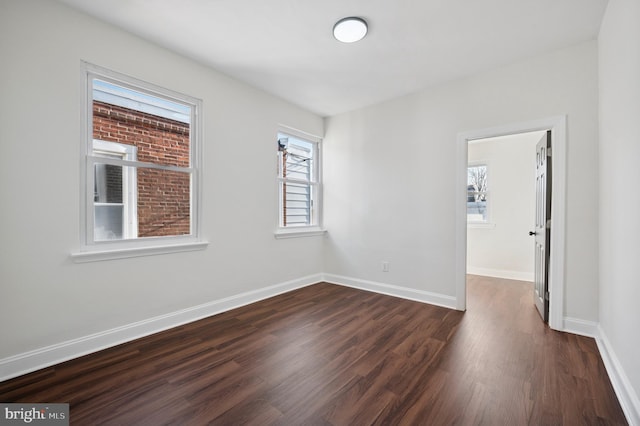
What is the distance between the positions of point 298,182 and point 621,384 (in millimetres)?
3728

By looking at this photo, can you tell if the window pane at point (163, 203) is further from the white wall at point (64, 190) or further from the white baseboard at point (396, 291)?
the white baseboard at point (396, 291)

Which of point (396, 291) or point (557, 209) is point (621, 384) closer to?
point (557, 209)

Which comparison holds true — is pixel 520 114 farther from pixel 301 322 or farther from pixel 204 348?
pixel 204 348

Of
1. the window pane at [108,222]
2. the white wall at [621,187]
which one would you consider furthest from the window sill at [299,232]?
the white wall at [621,187]

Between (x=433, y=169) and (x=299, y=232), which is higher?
(x=433, y=169)

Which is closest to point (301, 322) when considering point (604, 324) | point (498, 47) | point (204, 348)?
point (204, 348)

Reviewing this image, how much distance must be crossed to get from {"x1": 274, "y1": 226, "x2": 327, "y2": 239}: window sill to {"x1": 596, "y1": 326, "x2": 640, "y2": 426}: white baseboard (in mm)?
3311

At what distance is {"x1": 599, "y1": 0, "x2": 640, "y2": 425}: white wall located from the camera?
159cm

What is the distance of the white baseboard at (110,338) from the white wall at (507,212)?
4102 mm

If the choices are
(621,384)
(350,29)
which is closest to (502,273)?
(621,384)

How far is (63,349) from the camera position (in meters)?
2.13

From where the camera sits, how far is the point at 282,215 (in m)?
4.10

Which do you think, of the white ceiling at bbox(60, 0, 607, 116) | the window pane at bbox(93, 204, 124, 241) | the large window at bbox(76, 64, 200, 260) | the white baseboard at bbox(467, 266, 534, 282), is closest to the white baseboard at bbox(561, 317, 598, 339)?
the white baseboard at bbox(467, 266, 534, 282)

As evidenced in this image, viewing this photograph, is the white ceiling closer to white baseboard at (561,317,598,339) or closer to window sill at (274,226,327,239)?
window sill at (274,226,327,239)
